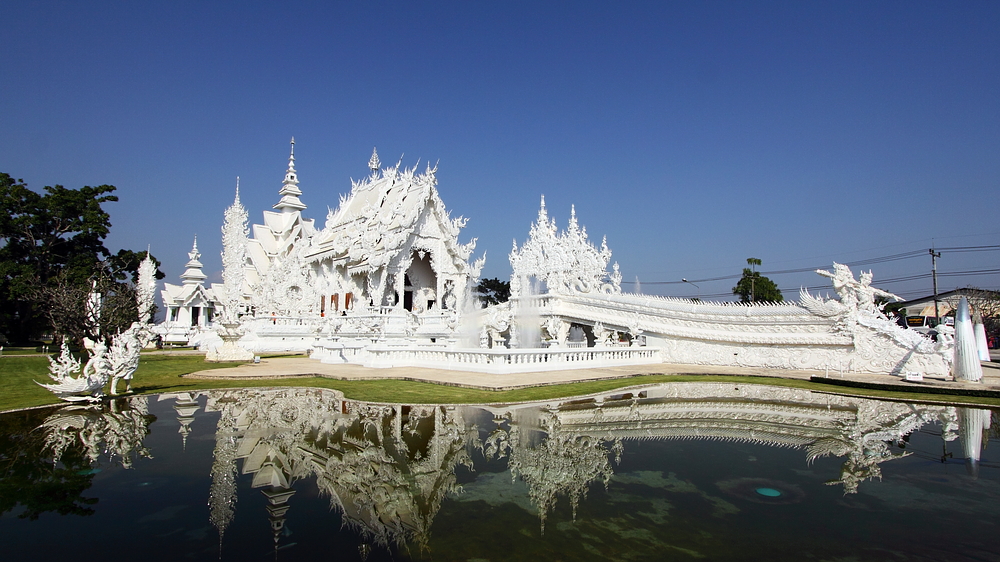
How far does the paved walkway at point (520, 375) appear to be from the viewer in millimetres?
12203

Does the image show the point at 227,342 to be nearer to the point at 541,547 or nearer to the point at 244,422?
the point at 244,422

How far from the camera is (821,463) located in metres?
6.26

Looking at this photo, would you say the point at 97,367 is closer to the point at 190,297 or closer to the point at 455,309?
the point at 455,309

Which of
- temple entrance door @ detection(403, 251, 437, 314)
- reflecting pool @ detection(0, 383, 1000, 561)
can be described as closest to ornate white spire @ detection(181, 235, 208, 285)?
temple entrance door @ detection(403, 251, 437, 314)

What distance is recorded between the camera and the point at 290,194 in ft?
133

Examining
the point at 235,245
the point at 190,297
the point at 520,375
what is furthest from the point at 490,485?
the point at 190,297

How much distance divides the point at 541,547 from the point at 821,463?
4160 mm

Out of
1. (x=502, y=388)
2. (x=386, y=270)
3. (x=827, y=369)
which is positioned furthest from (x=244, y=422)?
(x=386, y=270)

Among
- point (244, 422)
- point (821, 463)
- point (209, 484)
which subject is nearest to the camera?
point (209, 484)

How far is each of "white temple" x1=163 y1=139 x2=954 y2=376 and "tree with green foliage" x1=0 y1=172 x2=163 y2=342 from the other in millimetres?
6753

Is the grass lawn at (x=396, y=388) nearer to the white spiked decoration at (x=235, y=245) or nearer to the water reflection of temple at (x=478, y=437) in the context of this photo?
the water reflection of temple at (x=478, y=437)

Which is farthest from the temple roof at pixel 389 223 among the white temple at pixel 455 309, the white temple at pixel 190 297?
the white temple at pixel 190 297

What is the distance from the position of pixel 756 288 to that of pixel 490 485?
55.6 m

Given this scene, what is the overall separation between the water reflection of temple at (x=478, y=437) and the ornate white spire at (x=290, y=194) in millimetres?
31199
